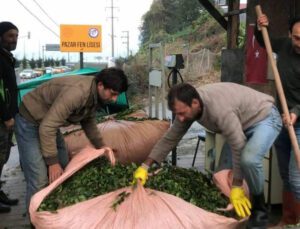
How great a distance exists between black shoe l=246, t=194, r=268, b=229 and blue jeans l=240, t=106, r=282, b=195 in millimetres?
65

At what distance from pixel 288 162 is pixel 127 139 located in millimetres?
2045

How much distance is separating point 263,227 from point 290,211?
589mm

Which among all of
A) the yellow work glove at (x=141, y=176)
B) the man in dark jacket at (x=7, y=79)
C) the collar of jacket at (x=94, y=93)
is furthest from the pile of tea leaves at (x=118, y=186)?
the man in dark jacket at (x=7, y=79)

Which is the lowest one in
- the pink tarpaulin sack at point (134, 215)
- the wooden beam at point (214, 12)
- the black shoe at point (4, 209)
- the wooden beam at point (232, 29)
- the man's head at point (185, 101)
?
the black shoe at point (4, 209)

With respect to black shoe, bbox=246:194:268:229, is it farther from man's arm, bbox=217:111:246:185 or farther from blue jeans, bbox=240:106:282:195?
man's arm, bbox=217:111:246:185

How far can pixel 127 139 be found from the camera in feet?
17.2

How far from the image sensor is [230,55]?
20.0ft

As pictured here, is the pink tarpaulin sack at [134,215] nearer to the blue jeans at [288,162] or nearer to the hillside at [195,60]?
the blue jeans at [288,162]

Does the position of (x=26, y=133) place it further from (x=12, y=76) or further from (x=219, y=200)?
(x=219, y=200)

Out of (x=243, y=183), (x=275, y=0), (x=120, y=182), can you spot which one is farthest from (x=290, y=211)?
(x=275, y=0)

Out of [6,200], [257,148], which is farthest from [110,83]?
[6,200]

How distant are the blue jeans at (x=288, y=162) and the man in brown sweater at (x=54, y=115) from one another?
128 centimetres

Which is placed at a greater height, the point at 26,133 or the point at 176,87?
the point at 176,87

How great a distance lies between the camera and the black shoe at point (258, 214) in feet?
10.8
